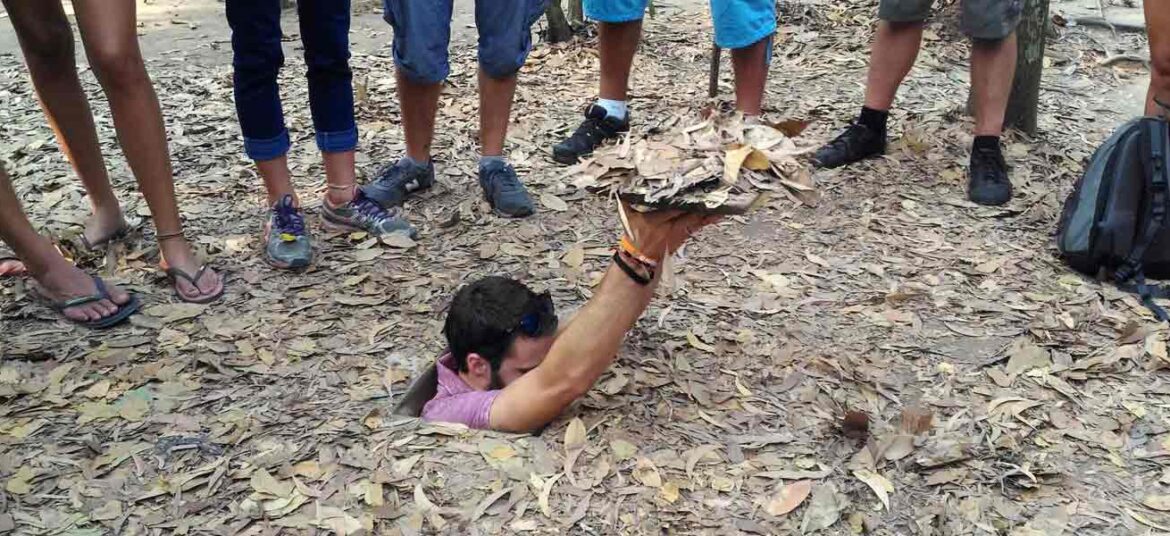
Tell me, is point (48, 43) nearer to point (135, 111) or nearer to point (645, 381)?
point (135, 111)

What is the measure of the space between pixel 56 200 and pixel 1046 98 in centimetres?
493

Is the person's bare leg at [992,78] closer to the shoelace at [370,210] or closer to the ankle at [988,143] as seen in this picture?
the ankle at [988,143]

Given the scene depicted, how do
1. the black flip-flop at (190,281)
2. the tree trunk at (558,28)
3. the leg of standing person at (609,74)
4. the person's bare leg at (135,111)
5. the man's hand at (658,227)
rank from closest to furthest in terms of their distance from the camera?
the man's hand at (658,227) → the person's bare leg at (135,111) → the black flip-flop at (190,281) → the leg of standing person at (609,74) → the tree trunk at (558,28)

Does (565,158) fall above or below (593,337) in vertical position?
below

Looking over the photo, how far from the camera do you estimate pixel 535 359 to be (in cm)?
266

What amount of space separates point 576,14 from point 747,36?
105 inches

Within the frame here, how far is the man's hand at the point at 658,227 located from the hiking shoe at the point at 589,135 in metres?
2.17

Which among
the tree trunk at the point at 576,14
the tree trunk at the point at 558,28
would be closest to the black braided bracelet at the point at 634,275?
the tree trunk at the point at 558,28

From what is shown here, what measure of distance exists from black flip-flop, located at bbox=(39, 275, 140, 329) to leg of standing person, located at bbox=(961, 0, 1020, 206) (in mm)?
3227

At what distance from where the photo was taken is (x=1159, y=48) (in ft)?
11.2

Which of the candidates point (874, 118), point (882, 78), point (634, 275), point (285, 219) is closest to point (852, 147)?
point (874, 118)

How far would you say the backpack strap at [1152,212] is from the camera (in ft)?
10.6

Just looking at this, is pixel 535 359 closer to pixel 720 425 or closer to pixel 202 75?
pixel 720 425

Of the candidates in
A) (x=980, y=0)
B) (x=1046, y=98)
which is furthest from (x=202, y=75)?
(x=1046, y=98)
